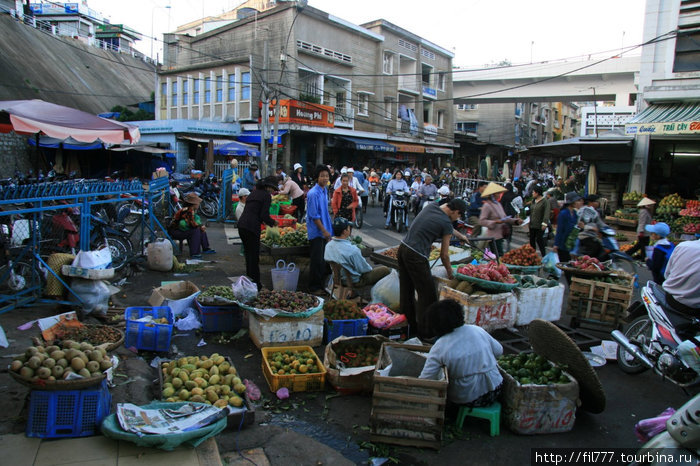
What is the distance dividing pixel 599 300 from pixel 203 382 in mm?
5179

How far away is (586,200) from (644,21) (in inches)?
471

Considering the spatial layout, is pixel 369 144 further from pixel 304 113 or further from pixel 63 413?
pixel 63 413

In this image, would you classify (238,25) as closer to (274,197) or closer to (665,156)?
(274,197)

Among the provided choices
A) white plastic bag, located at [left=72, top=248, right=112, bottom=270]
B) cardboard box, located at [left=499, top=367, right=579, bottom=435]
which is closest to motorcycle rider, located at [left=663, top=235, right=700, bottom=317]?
cardboard box, located at [left=499, top=367, right=579, bottom=435]

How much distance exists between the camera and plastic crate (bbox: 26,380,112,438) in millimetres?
3354

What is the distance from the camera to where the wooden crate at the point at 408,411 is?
366 cm

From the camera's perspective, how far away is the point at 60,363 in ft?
11.3

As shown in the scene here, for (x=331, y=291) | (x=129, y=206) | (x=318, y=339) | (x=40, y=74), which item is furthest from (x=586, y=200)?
(x=40, y=74)

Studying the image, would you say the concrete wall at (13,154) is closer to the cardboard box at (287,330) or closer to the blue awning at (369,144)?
the blue awning at (369,144)

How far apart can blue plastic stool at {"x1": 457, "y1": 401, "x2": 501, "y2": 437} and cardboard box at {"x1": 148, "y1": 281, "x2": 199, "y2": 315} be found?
12.8ft

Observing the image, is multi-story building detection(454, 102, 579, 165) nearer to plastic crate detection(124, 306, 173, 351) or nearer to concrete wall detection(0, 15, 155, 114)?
concrete wall detection(0, 15, 155, 114)

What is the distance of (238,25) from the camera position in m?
29.3

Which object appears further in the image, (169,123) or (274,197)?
(169,123)

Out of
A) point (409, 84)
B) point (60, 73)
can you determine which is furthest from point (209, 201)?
point (60, 73)
